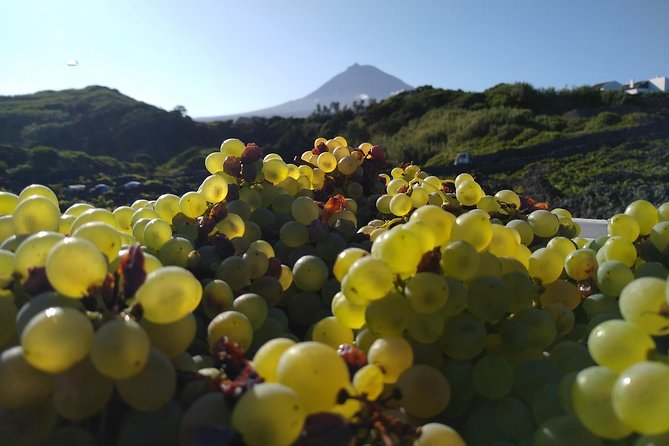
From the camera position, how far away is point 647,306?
55cm

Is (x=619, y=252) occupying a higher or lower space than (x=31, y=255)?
lower

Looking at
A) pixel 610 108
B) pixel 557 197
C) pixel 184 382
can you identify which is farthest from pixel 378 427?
pixel 610 108

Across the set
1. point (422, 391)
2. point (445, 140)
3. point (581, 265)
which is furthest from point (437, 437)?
point (445, 140)

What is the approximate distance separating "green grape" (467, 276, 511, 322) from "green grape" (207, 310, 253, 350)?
32 centimetres

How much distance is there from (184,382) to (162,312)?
8 cm

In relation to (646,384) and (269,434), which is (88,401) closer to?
(269,434)

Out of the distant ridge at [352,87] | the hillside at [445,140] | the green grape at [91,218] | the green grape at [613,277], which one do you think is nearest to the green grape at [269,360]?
the green grape at [91,218]

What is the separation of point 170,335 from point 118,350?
0.32 ft

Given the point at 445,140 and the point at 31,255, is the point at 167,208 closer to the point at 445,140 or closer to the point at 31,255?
the point at 31,255

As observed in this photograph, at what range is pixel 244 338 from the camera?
72 cm

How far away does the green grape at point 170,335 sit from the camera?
1.90 ft

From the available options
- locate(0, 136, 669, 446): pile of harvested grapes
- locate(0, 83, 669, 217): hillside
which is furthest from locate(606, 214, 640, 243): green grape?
locate(0, 83, 669, 217): hillside

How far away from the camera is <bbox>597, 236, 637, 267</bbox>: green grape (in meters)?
0.88

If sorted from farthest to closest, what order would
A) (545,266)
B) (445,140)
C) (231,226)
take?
(445,140)
(231,226)
(545,266)
